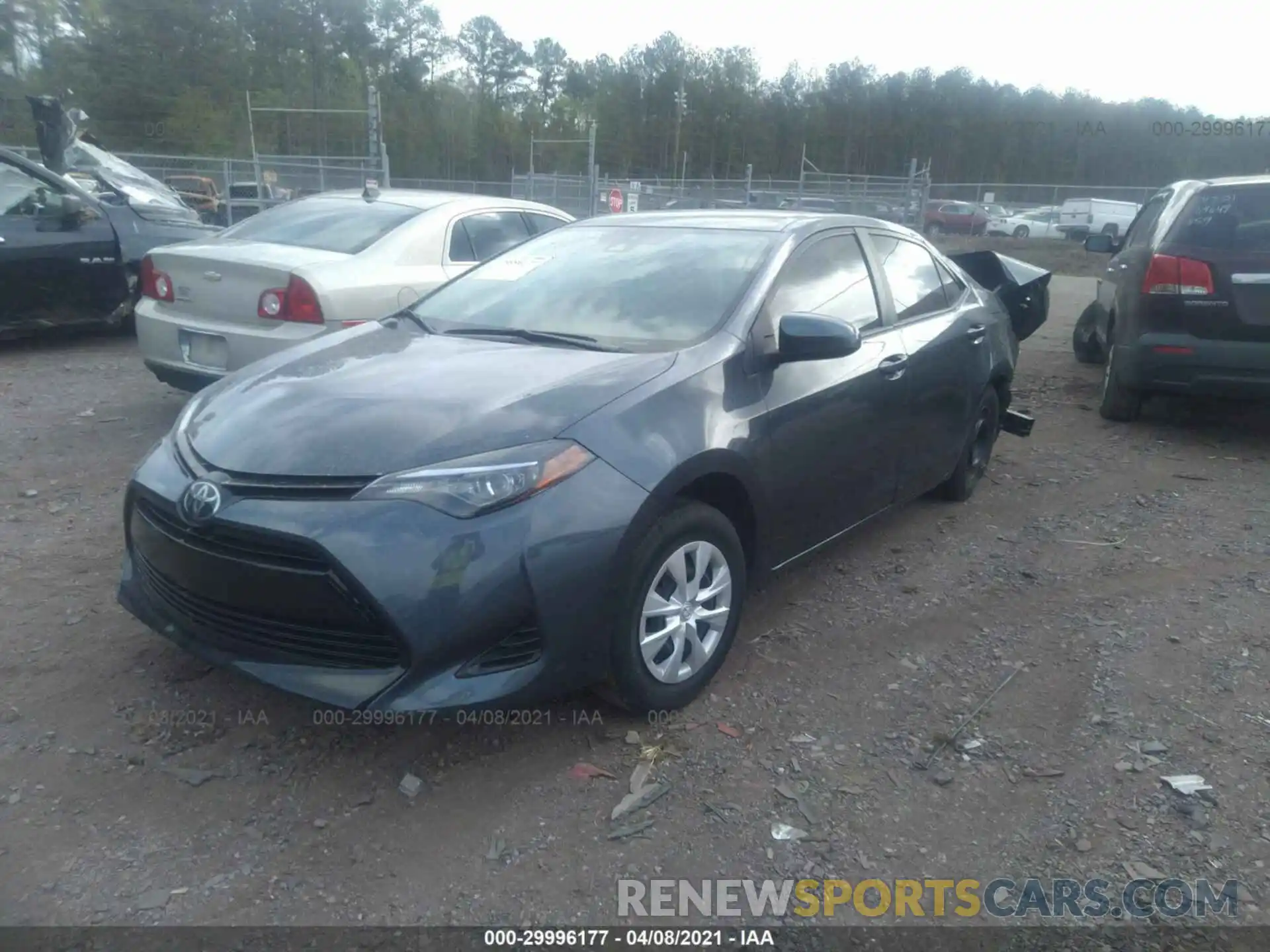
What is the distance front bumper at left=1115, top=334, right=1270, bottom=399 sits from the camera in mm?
6023

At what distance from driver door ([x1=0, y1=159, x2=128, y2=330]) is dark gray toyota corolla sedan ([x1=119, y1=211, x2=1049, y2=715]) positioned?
5157mm

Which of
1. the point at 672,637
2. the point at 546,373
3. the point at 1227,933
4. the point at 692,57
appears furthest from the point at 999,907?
the point at 692,57

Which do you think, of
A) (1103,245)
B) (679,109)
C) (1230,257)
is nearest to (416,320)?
(1230,257)

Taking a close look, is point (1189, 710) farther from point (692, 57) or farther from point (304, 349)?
point (692, 57)

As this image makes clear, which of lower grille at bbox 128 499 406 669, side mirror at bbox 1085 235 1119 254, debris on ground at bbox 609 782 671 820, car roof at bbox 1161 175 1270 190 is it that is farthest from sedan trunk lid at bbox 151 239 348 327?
side mirror at bbox 1085 235 1119 254

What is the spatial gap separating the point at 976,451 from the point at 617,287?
103 inches

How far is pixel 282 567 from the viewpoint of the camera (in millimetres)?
2641

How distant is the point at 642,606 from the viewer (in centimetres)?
299

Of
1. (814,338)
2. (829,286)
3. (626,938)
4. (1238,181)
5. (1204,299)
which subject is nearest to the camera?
(626,938)

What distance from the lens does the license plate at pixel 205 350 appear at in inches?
219

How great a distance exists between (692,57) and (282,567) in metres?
67.3

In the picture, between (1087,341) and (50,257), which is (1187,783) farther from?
(50,257)

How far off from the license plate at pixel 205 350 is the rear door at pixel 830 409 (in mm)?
3346

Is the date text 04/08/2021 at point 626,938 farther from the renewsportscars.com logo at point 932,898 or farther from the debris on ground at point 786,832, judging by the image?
the debris on ground at point 786,832
